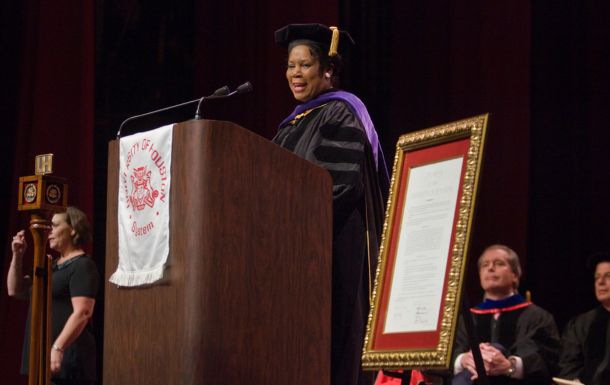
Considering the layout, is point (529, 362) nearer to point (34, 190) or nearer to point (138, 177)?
point (34, 190)

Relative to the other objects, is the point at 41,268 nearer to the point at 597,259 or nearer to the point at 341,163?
the point at 341,163

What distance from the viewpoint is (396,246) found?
2.60 metres

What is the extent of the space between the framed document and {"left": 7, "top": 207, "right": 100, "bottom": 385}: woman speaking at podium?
2299 millimetres

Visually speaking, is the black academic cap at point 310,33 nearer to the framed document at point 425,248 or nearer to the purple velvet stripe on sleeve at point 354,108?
the purple velvet stripe on sleeve at point 354,108

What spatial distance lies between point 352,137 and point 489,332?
2520 millimetres

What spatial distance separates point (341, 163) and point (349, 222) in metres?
0.18

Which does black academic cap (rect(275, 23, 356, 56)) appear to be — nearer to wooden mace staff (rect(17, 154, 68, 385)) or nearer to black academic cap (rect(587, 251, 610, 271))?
wooden mace staff (rect(17, 154, 68, 385))

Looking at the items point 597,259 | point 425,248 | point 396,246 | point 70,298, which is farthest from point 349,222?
point 597,259

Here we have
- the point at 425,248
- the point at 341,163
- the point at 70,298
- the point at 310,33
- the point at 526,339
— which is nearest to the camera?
the point at 425,248

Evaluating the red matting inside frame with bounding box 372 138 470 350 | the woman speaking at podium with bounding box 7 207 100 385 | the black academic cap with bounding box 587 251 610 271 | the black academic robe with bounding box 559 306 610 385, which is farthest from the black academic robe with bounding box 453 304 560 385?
the red matting inside frame with bounding box 372 138 470 350

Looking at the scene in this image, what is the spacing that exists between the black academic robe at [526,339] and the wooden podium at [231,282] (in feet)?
8.09

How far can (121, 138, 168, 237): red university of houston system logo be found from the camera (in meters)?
2.69

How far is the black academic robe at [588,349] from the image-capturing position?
5473mm

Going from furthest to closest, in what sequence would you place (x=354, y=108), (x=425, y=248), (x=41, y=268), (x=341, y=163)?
1. (x=41, y=268)
2. (x=354, y=108)
3. (x=341, y=163)
4. (x=425, y=248)
